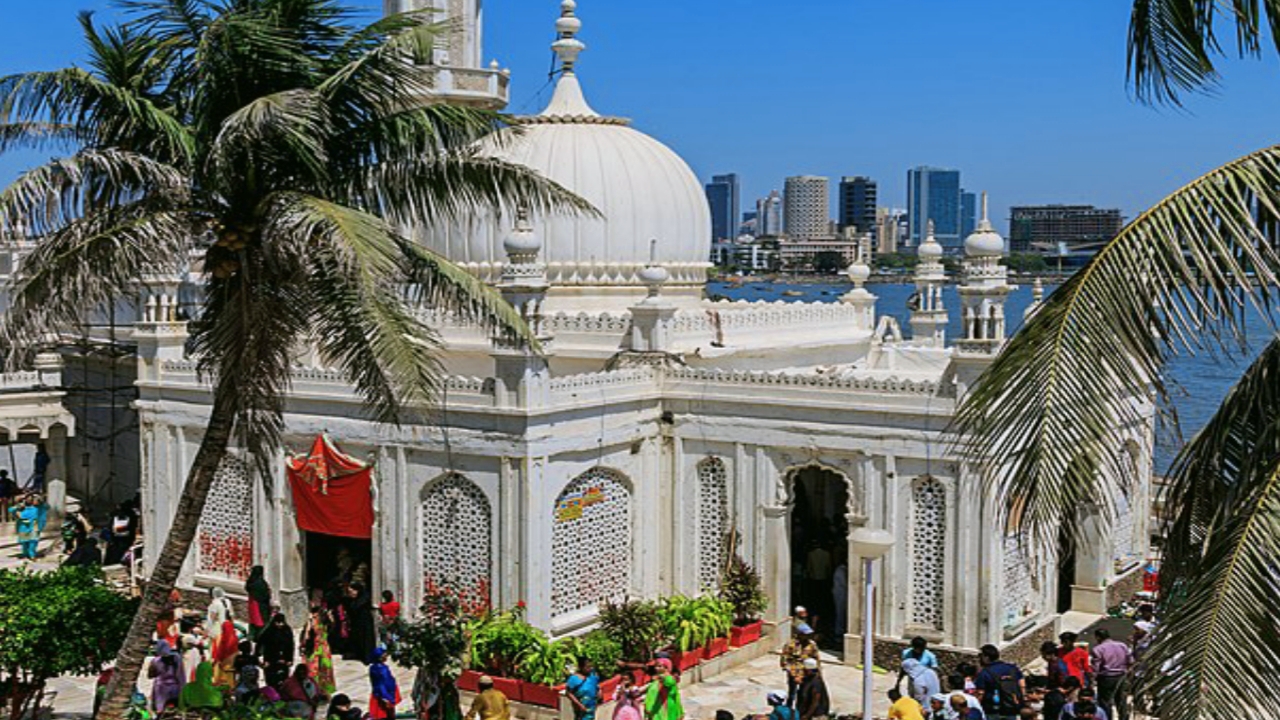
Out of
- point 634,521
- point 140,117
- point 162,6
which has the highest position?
point 162,6

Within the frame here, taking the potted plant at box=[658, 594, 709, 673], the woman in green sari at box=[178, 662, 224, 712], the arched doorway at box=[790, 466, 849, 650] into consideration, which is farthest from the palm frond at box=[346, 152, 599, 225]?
the arched doorway at box=[790, 466, 849, 650]

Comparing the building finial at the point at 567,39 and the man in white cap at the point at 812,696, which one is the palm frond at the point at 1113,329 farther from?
the building finial at the point at 567,39

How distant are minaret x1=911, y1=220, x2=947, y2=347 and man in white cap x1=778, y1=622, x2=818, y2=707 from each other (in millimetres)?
9811

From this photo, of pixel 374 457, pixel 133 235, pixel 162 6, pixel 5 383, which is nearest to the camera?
pixel 133 235

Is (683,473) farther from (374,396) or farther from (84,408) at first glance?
(84,408)

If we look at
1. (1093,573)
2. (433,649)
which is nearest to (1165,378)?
(433,649)

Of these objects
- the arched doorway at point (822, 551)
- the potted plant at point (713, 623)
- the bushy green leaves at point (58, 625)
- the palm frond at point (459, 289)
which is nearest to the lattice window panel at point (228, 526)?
the bushy green leaves at point (58, 625)

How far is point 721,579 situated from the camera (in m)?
17.1

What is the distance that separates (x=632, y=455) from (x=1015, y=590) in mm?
4831

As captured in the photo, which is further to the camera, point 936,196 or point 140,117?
point 936,196

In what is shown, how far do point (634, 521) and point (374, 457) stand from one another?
10.8 ft

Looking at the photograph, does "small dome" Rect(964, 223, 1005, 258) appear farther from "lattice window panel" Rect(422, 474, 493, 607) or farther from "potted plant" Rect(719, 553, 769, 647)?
"lattice window panel" Rect(422, 474, 493, 607)

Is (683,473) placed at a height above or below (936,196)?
below

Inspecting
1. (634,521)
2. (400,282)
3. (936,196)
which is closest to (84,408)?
(634,521)
